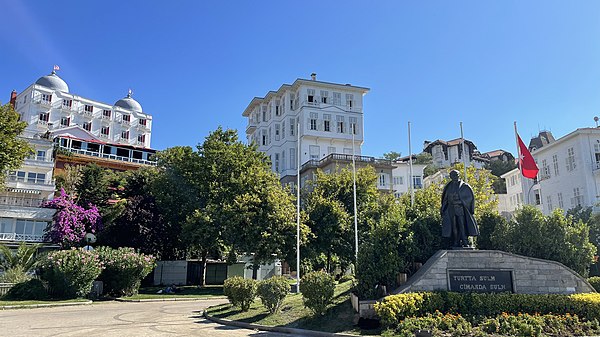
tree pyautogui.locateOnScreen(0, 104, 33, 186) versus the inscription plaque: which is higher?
tree pyautogui.locateOnScreen(0, 104, 33, 186)

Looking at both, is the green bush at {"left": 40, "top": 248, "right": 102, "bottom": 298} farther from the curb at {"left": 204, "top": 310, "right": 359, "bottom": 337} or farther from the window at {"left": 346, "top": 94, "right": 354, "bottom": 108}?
the window at {"left": 346, "top": 94, "right": 354, "bottom": 108}

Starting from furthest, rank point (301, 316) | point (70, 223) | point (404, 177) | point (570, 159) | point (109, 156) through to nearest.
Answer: point (109, 156), point (404, 177), point (570, 159), point (70, 223), point (301, 316)

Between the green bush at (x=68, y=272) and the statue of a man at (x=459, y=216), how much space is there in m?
20.5

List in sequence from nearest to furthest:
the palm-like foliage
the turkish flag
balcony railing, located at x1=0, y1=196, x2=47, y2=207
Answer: the turkish flag, the palm-like foliage, balcony railing, located at x1=0, y1=196, x2=47, y2=207

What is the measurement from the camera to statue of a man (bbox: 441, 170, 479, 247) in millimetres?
16141

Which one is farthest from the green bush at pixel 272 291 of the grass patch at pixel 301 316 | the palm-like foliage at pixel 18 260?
the palm-like foliage at pixel 18 260

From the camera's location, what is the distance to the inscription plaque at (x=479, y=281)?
15.0 m

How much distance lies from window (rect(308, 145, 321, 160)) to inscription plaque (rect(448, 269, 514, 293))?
3918 cm

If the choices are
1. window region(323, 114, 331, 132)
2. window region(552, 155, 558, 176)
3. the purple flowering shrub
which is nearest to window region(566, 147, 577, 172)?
window region(552, 155, 558, 176)

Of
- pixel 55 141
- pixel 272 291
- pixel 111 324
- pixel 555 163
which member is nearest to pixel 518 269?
pixel 272 291

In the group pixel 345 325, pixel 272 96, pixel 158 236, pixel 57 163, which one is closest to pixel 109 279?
pixel 158 236

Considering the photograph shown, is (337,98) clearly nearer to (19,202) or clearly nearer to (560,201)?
(560,201)

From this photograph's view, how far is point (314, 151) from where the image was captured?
5428 centimetres

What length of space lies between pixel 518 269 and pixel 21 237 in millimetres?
38219
